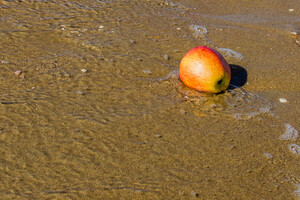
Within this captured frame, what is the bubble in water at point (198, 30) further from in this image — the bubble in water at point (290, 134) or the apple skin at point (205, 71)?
the bubble in water at point (290, 134)

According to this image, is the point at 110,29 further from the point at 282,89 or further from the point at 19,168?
the point at 19,168

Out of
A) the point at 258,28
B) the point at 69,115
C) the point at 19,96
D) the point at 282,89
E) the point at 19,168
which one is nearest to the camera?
the point at 19,168

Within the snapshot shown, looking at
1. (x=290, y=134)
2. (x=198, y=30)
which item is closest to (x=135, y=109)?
(x=290, y=134)

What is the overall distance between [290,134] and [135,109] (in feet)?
4.86

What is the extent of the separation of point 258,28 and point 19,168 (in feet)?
14.6

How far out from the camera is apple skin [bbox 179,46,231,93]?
12.0 ft

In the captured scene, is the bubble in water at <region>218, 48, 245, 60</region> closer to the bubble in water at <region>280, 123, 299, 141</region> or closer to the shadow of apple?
the shadow of apple

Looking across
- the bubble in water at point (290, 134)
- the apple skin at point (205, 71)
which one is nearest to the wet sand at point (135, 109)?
the bubble in water at point (290, 134)

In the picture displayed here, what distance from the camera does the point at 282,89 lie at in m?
4.17

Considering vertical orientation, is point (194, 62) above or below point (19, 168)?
above

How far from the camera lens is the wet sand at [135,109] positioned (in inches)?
107

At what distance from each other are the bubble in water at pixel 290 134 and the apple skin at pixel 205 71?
77 cm

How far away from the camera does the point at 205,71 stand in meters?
3.67

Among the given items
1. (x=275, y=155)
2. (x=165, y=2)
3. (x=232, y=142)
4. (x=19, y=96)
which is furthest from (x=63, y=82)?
(x=165, y=2)
